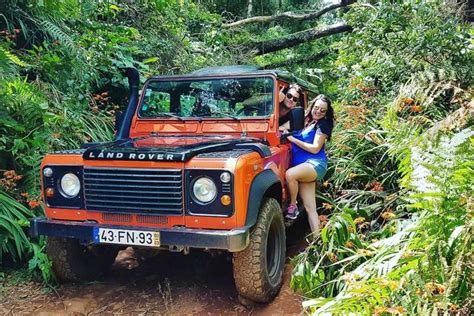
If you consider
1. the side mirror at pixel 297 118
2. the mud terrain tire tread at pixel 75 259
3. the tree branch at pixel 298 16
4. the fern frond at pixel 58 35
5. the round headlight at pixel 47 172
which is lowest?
the mud terrain tire tread at pixel 75 259

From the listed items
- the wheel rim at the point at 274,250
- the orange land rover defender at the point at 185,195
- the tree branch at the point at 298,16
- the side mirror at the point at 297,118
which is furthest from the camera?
the tree branch at the point at 298,16

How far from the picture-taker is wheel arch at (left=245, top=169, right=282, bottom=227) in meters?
3.23

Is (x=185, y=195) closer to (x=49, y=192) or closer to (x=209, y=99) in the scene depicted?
(x=49, y=192)

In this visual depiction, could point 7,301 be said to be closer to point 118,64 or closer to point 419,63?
point 118,64

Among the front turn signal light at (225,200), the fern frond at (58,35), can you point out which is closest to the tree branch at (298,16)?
the fern frond at (58,35)

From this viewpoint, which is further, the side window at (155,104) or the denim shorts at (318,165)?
the side window at (155,104)

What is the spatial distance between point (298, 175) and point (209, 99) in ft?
3.75

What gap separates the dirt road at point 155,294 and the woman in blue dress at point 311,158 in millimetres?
Result: 591

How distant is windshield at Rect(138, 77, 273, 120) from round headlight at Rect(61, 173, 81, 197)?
3.99 ft

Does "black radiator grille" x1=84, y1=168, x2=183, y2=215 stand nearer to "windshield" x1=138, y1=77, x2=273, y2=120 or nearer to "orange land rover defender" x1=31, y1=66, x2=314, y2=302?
"orange land rover defender" x1=31, y1=66, x2=314, y2=302

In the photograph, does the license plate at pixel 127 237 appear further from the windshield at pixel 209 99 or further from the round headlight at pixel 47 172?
the windshield at pixel 209 99

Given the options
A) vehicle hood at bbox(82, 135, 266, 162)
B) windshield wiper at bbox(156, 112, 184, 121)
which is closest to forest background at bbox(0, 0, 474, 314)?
vehicle hood at bbox(82, 135, 266, 162)

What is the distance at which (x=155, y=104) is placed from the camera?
4.56 metres

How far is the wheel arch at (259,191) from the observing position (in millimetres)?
3227
